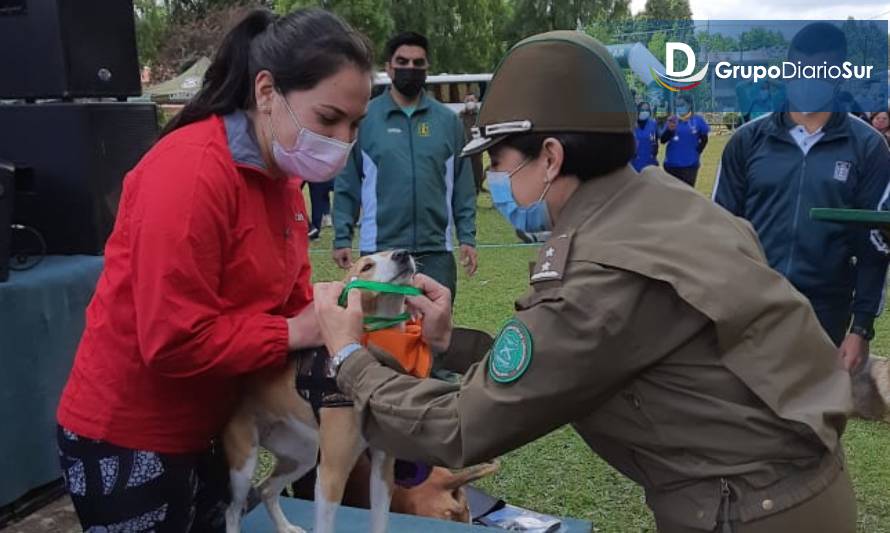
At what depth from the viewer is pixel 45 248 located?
390cm

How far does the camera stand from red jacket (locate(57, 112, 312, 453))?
1686mm

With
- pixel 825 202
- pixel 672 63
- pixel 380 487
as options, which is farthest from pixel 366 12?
pixel 380 487

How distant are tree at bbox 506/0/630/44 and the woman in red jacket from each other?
112ft

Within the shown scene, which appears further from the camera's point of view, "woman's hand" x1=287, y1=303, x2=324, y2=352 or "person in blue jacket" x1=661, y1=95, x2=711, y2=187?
"person in blue jacket" x1=661, y1=95, x2=711, y2=187

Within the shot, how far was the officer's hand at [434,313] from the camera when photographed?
217cm

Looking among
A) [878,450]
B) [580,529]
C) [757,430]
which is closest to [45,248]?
[580,529]

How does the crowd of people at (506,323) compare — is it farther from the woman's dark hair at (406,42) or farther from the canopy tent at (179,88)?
the canopy tent at (179,88)

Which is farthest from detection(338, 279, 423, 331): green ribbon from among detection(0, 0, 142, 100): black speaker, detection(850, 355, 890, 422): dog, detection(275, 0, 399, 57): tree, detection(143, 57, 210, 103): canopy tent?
Answer: detection(143, 57, 210, 103): canopy tent

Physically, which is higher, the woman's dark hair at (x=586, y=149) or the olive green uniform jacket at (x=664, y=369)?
the woman's dark hair at (x=586, y=149)

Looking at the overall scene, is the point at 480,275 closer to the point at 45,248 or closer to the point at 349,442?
the point at 45,248

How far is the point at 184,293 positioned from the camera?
1.70 metres

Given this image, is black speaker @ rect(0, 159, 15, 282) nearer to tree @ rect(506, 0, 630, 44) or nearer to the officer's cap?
the officer's cap

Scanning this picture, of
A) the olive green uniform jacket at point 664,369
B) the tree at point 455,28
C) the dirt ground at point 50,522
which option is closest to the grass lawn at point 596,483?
the dirt ground at point 50,522

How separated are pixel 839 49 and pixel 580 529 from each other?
7.97 feet
